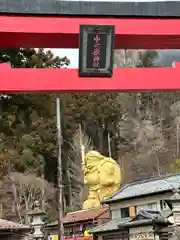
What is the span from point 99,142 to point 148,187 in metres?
13.5

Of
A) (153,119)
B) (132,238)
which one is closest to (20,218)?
(132,238)

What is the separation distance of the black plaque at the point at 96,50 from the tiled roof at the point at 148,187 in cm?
1269

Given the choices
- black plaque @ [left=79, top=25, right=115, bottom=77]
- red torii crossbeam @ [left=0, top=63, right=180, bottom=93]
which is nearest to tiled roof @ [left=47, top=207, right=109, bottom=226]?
red torii crossbeam @ [left=0, top=63, right=180, bottom=93]

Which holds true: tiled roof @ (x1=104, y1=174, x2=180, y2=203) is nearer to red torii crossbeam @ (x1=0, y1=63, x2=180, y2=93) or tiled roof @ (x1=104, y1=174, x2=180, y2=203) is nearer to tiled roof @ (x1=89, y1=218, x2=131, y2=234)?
tiled roof @ (x1=89, y1=218, x2=131, y2=234)

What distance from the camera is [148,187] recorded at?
19.7 metres

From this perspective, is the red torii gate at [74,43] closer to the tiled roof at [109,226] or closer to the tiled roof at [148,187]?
the tiled roof at [148,187]

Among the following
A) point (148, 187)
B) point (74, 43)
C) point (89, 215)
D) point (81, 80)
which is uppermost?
point (74, 43)

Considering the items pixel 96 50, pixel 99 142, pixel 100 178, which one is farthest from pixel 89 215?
pixel 96 50

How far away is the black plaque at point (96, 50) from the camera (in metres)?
5.14

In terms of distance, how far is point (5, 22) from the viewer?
16.7ft

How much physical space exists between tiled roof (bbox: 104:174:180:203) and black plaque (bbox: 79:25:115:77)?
1269cm

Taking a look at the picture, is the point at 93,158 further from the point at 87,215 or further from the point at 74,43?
the point at 74,43

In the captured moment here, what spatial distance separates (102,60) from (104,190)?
19.3 m

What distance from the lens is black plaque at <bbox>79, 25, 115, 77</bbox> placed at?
5137 mm
